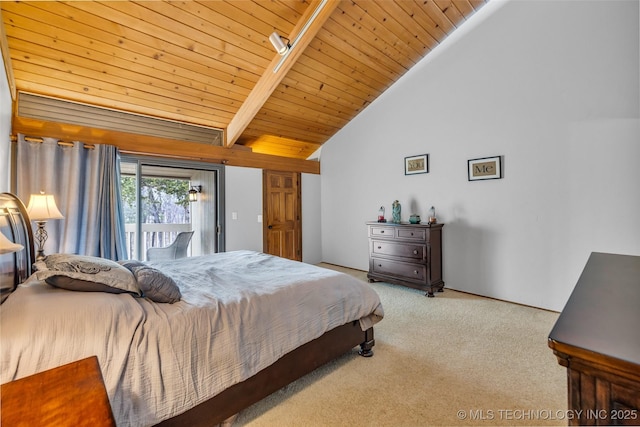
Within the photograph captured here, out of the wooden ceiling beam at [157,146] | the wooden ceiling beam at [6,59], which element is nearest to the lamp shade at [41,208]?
the wooden ceiling beam at [157,146]

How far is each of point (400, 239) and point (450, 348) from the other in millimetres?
1832

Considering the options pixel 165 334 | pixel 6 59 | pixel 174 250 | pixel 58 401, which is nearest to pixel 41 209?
pixel 6 59

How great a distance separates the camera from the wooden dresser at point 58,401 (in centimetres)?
70

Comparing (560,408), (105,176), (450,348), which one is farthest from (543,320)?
(105,176)

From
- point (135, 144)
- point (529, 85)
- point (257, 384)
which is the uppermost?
point (529, 85)

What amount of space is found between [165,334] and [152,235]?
303 centimetres

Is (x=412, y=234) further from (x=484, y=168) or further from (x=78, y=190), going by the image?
(x=78, y=190)

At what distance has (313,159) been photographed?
19.5ft

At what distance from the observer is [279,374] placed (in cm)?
176

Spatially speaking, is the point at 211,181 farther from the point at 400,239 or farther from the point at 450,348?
the point at 450,348

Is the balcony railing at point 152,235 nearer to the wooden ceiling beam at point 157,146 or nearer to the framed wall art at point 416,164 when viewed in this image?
the wooden ceiling beam at point 157,146

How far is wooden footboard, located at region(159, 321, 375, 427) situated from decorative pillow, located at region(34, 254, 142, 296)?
0.71 metres

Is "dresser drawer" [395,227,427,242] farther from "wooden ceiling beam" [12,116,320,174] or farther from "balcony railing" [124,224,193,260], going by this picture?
"balcony railing" [124,224,193,260]

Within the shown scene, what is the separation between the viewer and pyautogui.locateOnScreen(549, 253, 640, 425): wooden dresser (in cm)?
64
